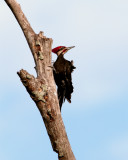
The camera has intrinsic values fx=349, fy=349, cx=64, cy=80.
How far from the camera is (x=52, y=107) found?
15.6 ft

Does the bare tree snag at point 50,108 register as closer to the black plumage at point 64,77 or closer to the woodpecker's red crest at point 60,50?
the black plumage at point 64,77

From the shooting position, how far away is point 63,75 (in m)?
6.93

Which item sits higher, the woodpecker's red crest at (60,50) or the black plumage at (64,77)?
the woodpecker's red crest at (60,50)

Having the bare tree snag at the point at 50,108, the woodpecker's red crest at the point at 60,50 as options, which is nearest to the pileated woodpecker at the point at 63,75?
the woodpecker's red crest at the point at 60,50

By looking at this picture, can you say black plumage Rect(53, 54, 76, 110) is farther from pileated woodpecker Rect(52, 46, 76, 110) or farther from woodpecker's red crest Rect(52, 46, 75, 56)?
woodpecker's red crest Rect(52, 46, 75, 56)

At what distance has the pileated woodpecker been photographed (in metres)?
6.87

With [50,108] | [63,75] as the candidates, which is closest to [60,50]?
[63,75]

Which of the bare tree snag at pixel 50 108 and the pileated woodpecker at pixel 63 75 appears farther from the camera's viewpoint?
the pileated woodpecker at pixel 63 75

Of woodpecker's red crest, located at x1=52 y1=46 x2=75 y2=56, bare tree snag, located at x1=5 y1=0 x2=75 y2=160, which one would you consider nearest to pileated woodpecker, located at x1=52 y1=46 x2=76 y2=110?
woodpecker's red crest, located at x1=52 y1=46 x2=75 y2=56

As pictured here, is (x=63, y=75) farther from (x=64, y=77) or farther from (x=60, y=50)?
(x=60, y=50)

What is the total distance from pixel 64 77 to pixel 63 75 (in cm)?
5

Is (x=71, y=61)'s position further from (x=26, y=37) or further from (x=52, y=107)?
(x=52, y=107)

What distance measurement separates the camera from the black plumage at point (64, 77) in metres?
6.88

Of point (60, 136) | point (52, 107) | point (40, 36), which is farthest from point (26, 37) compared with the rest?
point (60, 136)
